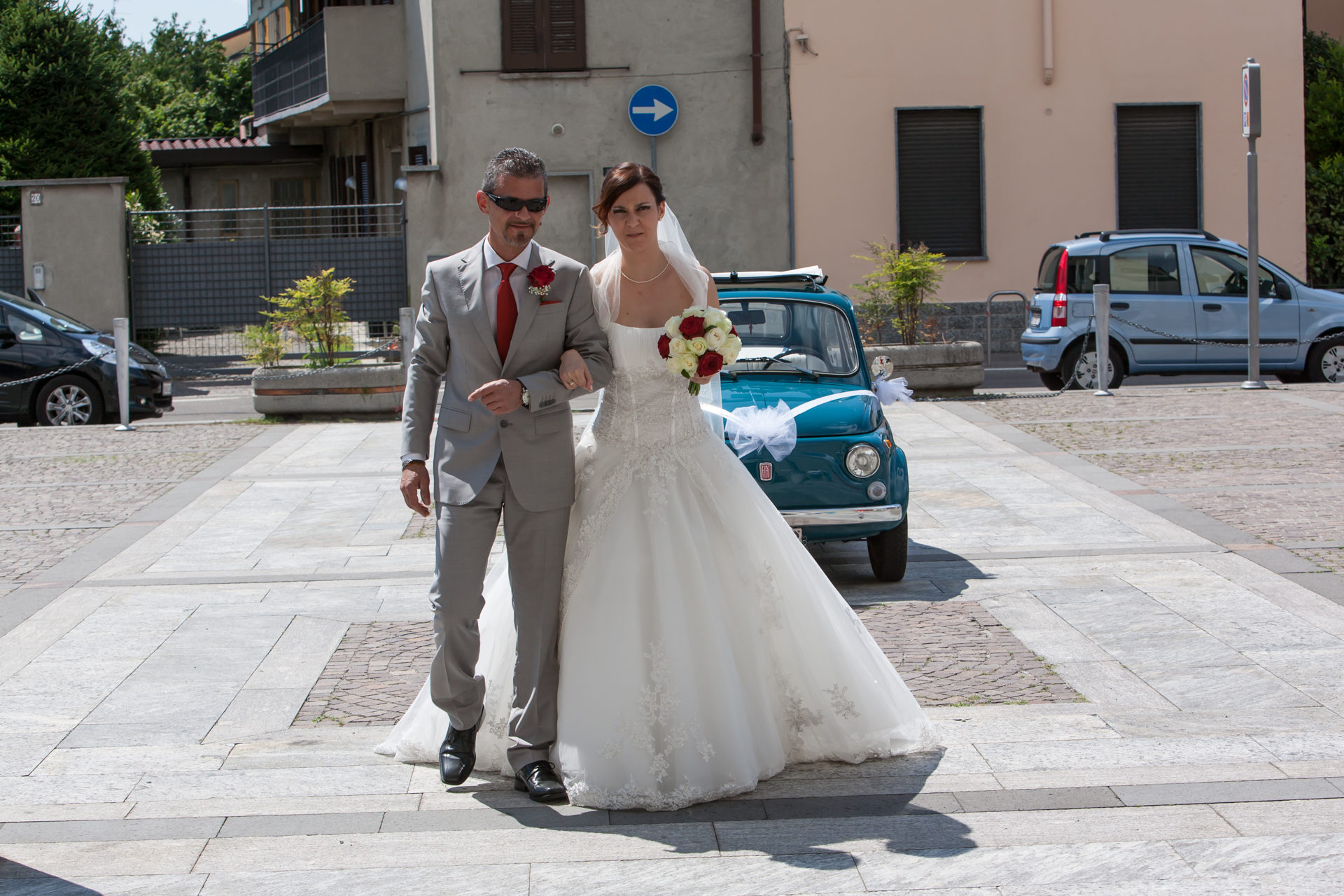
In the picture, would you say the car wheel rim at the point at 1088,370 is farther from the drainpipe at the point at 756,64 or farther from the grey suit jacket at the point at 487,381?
the grey suit jacket at the point at 487,381

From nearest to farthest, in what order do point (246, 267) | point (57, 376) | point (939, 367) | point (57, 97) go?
point (57, 376), point (939, 367), point (246, 267), point (57, 97)

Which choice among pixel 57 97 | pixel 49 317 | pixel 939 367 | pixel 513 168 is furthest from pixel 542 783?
pixel 57 97

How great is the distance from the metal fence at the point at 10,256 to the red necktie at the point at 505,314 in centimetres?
1952

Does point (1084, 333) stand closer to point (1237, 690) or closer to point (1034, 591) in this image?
point (1034, 591)

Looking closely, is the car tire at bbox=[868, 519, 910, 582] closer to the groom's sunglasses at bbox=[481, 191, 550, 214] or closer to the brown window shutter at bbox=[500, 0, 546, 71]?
the groom's sunglasses at bbox=[481, 191, 550, 214]

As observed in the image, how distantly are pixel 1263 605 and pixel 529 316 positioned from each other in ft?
13.6

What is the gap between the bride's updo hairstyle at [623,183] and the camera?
191 inches

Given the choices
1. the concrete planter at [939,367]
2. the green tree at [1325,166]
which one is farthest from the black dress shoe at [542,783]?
the green tree at [1325,166]

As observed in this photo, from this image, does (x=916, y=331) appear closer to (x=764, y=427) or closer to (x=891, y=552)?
(x=891, y=552)

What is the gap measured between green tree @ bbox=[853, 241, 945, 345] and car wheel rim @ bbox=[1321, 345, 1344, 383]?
4.36 m

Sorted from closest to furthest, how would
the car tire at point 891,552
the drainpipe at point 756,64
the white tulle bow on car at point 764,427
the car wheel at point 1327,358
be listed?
1. the white tulle bow on car at point 764,427
2. the car tire at point 891,552
3. the car wheel at point 1327,358
4. the drainpipe at point 756,64

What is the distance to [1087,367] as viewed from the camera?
16.2 m

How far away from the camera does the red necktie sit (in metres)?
4.66

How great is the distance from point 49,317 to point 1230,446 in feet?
39.3
